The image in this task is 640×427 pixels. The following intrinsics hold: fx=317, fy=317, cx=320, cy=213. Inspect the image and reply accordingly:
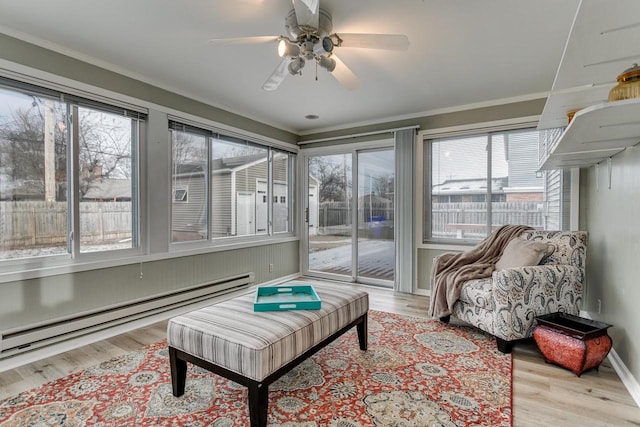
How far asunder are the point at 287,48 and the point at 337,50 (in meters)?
0.75

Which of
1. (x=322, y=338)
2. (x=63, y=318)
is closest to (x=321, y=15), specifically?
(x=322, y=338)

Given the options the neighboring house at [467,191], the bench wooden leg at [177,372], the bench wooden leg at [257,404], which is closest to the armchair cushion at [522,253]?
the neighboring house at [467,191]

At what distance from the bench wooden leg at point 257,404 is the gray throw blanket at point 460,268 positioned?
6.45ft

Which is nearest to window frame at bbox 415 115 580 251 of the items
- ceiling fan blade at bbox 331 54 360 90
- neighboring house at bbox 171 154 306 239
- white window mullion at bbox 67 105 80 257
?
ceiling fan blade at bbox 331 54 360 90

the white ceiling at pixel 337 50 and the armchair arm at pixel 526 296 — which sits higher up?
the white ceiling at pixel 337 50

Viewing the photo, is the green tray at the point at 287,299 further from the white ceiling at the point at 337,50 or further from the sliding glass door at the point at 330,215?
the sliding glass door at the point at 330,215

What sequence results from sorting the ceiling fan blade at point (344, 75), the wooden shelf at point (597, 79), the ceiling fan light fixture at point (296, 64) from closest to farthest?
the wooden shelf at point (597, 79), the ceiling fan light fixture at point (296, 64), the ceiling fan blade at point (344, 75)

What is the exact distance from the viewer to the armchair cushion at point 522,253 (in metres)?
2.71

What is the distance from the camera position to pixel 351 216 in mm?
4855

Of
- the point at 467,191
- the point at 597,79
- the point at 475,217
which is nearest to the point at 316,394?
the point at 597,79

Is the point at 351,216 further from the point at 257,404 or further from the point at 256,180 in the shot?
the point at 257,404

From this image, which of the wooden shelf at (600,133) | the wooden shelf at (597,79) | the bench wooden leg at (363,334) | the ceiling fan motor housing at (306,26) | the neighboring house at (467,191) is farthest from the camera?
the neighboring house at (467,191)

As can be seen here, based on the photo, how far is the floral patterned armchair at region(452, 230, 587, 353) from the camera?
241 cm

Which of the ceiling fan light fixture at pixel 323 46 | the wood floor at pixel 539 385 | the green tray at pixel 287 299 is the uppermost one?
the ceiling fan light fixture at pixel 323 46
